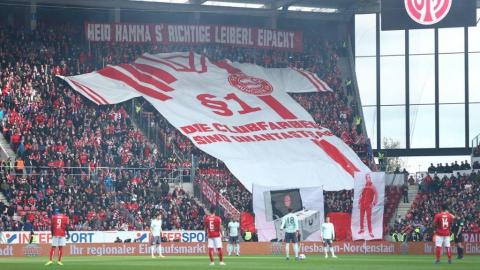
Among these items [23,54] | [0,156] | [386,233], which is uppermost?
[23,54]

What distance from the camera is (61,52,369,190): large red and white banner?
64.2 m

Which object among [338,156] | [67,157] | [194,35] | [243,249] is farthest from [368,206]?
[194,35]

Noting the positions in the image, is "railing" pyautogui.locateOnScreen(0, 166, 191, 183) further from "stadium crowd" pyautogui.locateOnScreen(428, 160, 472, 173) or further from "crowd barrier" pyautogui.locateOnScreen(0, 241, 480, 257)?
"stadium crowd" pyautogui.locateOnScreen(428, 160, 472, 173)

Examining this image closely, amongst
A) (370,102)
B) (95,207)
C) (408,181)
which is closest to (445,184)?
(408,181)

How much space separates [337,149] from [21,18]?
70.9ft

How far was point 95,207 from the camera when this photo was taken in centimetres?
5803

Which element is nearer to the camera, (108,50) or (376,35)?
(108,50)

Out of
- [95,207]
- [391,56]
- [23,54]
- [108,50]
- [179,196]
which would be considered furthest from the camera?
[391,56]

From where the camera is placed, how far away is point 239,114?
69188mm

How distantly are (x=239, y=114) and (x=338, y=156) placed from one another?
668 centimetres

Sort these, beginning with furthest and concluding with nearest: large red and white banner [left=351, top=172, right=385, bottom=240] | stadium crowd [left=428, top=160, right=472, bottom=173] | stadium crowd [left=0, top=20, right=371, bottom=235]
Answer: stadium crowd [left=428, top=160, right=472, bottom=173] → large red and white banner [left=351, top=172, right=385, bottom=240] → stadium crowd [left=0, top=20, right=371, bottom=235]

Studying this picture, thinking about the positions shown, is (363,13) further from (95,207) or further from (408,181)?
(95,207)

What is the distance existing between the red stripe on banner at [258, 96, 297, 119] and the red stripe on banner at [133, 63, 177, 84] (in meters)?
5.86

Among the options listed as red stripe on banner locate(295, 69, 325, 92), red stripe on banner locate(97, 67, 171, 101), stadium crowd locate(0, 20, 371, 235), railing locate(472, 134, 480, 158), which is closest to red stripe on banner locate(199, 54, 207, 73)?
stadium crowd locate(0, 20, 371, 235)
